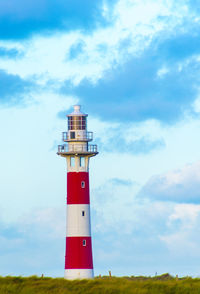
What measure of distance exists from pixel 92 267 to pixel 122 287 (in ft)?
47.7

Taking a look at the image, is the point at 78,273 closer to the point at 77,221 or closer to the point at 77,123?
the point at 77,221

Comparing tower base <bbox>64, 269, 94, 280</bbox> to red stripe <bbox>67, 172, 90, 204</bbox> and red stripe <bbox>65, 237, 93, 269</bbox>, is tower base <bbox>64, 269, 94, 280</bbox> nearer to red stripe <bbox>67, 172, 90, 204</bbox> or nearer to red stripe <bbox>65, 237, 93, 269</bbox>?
red stripe <bbox>65, 237, 93, 269</bbox>

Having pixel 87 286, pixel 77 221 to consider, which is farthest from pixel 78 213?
pixel 87 286

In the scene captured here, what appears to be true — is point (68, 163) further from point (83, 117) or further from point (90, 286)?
point (90, 286)

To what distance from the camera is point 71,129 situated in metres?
60.3

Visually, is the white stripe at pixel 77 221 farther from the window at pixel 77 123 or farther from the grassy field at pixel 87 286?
the grassy field at pixel 87 286

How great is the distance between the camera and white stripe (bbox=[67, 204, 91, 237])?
58469 millimetres

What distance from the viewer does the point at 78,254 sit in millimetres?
58125

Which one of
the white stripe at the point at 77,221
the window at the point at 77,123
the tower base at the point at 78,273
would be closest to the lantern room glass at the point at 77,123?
the window at the point at 77,123

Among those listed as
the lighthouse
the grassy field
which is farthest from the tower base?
the grassy field

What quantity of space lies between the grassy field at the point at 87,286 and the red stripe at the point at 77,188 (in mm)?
12828

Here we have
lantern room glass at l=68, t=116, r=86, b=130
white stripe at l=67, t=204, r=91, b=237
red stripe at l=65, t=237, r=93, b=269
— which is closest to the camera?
red stripe at l=65, t=237, r=93, b=269

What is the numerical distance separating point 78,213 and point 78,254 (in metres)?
2.38

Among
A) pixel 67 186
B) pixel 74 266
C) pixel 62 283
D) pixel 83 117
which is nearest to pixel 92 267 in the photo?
pixel 74 266
